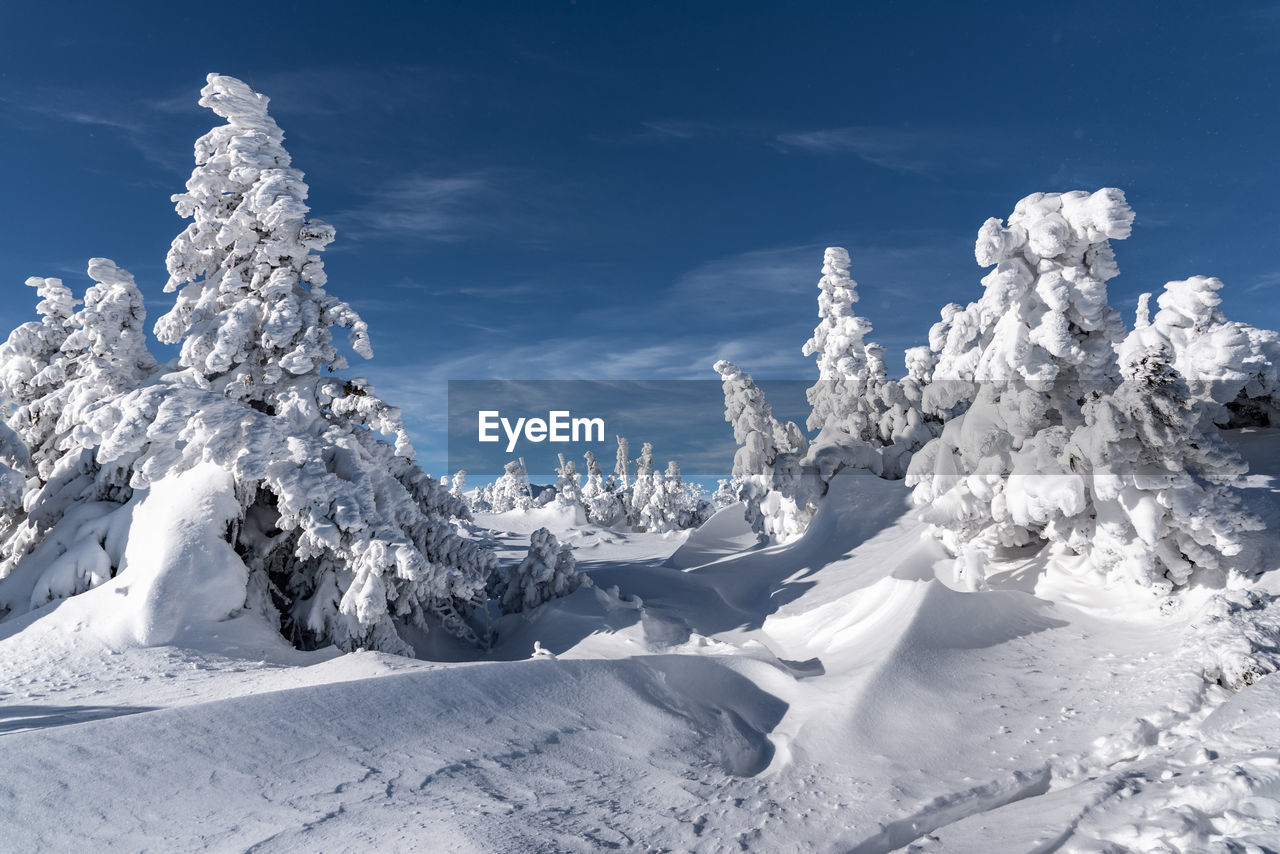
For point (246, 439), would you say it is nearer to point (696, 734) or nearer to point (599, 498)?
point (696, 734)

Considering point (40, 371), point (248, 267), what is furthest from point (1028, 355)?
point (40, 371)

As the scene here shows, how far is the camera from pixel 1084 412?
10289 millimetres

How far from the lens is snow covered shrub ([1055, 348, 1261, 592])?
30.6 feet

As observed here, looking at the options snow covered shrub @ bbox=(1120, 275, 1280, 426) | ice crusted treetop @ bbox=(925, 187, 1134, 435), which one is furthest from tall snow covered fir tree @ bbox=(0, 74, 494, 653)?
snow covered shrub @ bbox=(1120, 275, 1280, 426)

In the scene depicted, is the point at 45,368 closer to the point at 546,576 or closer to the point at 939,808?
the point at 546,576

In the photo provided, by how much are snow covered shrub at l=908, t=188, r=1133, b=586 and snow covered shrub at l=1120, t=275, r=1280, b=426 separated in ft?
16.1

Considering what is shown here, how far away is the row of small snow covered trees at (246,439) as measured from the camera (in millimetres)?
12414

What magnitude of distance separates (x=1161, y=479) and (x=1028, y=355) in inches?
110

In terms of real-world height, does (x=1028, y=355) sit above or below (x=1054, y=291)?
below

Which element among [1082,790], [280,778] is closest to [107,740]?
[280,778]

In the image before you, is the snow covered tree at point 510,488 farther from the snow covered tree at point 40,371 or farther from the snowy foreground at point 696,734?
the snowy foreground at point 696,734

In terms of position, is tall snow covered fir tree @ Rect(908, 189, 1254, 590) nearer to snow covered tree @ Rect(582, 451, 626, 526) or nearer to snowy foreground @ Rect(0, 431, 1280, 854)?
snowy foreground @ Rect(0, 431, 1280, 854)

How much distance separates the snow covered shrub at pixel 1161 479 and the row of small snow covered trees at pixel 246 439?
35.7ft

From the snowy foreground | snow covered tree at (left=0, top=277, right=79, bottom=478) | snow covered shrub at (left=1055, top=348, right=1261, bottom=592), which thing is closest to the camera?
the snowy foreground
